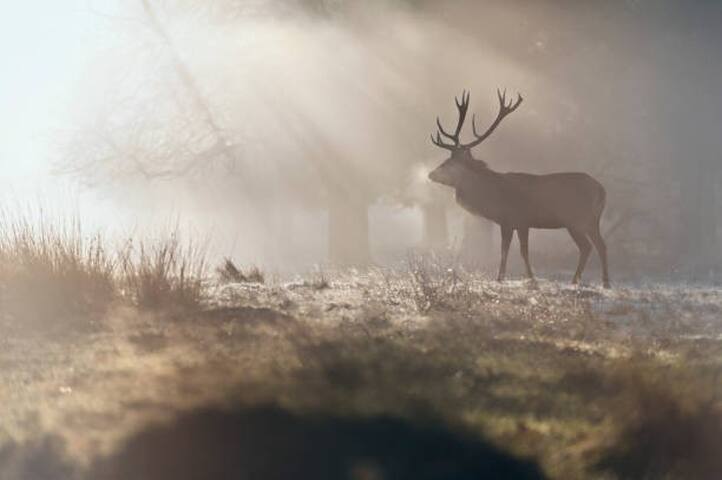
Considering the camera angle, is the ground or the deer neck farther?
the deer neck

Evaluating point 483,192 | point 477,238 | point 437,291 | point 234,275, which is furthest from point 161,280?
point 477,238

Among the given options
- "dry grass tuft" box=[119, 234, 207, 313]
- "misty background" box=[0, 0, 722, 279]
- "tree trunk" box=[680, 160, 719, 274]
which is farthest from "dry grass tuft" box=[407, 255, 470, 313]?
"tree trunk" box=[680, 160, 719, 274]

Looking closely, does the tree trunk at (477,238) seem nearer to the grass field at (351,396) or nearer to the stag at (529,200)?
the stag at (529,200)

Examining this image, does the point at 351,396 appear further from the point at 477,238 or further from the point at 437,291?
the point at 477,238

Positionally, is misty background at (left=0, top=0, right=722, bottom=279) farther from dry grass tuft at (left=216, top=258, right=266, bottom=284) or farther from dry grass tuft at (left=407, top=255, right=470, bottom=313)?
dry grass tuft at (left=407, top=255, right=470, bottom=313)

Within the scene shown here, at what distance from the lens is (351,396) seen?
6.68m

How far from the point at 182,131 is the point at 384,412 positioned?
2211cm

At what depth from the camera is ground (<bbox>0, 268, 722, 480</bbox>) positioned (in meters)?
6.15

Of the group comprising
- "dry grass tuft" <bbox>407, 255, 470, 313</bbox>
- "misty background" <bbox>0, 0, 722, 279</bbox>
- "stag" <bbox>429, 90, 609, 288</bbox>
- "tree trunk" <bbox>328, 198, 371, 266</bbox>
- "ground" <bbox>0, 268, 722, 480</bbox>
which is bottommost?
"ground" <bbox>0, 268, 722, 480</bbox>

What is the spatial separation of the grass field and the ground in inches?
0.5

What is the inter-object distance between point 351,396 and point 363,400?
0.32 ft

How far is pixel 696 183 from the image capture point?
31.2 m

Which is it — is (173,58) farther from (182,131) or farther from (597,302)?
(597,302)

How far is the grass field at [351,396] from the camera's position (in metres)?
6.14
